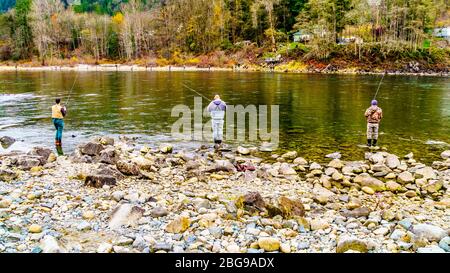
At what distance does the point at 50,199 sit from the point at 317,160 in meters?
9.89

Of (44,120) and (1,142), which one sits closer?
(1,142)

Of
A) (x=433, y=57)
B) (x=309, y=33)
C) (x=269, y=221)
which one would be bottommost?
(x=269, y=221)

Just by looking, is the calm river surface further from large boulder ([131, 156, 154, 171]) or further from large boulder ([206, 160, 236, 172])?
large boulder ([131, 156, 154, 171])

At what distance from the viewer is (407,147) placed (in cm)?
1812

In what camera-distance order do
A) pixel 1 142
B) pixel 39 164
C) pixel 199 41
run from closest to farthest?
pixel 39 164 < pixel 1 142 < pixel 199 41

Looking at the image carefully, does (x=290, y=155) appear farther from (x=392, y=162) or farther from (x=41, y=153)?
(x=41, y=153)

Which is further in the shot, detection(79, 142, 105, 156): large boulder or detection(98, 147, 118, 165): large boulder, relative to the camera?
detection(79, 142, 105, 156): large boulder

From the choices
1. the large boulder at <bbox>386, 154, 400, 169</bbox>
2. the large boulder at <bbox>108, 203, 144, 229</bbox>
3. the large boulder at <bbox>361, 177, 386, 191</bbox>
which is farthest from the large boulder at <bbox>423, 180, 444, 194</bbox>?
the large boulder at <bbox>108, 203, 144, 229</bbox>

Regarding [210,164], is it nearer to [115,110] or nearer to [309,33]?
[115,110]

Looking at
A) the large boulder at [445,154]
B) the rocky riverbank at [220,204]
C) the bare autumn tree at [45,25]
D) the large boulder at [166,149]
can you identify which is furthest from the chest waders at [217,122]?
the bare autumn tree at [45,25]

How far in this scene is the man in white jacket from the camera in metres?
18.2

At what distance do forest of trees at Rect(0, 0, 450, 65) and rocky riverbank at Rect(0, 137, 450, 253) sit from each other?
66.7m

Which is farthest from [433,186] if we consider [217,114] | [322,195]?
[217,114]

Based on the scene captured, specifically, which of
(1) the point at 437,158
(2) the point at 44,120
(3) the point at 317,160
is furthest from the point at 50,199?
(2) the point at 44,120
